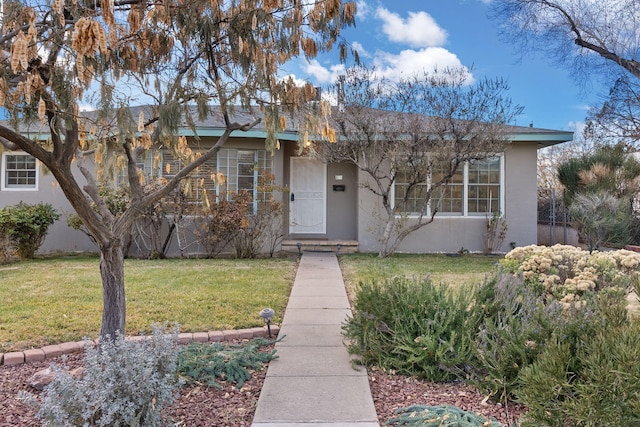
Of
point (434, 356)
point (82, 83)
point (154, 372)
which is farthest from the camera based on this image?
point (434, 356)

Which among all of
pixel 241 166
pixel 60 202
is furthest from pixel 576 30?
pixel 60 202

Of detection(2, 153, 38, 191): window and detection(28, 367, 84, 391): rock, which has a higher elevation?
detection(2, 153, 38, 191): window

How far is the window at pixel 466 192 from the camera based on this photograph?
37.9 ft

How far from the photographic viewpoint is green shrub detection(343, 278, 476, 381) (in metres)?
3.48

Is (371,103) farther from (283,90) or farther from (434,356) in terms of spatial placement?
(434,356)

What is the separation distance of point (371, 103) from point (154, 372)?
27.6 feet

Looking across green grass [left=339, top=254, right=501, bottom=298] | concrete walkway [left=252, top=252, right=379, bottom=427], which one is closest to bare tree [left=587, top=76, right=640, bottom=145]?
green grass [left=339, top=254, right=501, bottom=298]

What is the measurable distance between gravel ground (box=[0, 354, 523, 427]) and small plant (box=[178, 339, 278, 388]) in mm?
85

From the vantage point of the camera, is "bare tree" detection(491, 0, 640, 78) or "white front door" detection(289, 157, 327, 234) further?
"bare tree" detection(491, 0, 640, 78)

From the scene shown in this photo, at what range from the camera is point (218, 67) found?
13.2 ft

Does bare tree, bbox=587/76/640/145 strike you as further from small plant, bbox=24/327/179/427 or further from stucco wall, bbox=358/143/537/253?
small plant, bbox=24/327/179/427

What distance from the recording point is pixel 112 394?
7.99 feet

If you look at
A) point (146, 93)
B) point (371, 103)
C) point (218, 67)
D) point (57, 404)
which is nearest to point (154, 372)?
point (57, 404)

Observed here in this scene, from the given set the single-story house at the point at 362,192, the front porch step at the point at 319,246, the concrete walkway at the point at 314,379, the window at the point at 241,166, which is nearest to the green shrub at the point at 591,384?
the concrete walkway at the point at 314,379
